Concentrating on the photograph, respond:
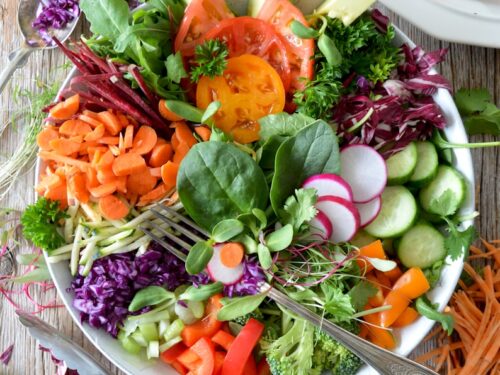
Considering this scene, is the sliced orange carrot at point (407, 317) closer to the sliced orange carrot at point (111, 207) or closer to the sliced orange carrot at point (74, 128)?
the sliced orange carrot at point (111, 207)

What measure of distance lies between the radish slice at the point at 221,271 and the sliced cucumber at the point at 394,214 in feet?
1.69

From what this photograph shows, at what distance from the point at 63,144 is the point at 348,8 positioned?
113 cm

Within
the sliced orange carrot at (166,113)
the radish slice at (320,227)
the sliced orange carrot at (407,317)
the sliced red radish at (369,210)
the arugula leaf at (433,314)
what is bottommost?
the sliced orange carrot at (407,317)

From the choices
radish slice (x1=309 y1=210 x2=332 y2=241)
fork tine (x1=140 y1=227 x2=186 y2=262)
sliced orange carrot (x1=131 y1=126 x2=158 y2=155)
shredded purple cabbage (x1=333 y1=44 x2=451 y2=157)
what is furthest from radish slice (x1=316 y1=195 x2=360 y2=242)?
sliced orange carrot (x1=131 y1=126 x2=158 y2=155)

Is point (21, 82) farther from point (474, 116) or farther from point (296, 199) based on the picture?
point (474, 116)

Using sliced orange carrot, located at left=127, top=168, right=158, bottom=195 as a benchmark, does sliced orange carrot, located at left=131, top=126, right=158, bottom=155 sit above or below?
above

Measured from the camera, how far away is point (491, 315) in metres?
2.48

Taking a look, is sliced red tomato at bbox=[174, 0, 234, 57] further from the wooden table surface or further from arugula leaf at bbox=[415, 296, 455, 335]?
arugula leaf at bbox=[415, 296, 455, 335]

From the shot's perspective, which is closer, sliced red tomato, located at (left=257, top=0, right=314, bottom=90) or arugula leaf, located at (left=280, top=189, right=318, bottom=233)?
arugula leaf, located at (left=280, top=189, right=318, bottom=233)

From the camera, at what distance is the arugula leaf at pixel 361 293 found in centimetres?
216

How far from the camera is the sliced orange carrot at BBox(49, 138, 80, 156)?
7.20 ft

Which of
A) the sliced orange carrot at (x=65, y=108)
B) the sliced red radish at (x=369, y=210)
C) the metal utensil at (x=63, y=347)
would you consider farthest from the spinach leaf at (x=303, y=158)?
the metal utensil at (x=63, y=347)

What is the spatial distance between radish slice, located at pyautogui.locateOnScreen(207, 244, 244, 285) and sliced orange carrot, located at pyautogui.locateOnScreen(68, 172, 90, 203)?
1.64 ft

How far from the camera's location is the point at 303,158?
87.4 inches
